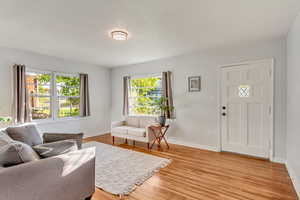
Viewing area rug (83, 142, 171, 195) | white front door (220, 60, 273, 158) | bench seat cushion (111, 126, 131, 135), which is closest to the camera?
area rug (83, 142, 171, 195)

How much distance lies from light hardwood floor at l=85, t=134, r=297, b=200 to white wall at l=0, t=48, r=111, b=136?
3029 millimetres

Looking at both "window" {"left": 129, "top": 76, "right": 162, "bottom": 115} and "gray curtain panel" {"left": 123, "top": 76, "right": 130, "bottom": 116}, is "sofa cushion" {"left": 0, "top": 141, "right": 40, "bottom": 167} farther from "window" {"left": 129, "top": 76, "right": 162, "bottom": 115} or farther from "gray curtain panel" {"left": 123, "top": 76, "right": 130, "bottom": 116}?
"gray curtain panel" {"left": 123, "top": 76, "right": 130, "bottom": 116}

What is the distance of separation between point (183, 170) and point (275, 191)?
4.12ft

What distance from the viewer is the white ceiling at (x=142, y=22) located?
192 cm

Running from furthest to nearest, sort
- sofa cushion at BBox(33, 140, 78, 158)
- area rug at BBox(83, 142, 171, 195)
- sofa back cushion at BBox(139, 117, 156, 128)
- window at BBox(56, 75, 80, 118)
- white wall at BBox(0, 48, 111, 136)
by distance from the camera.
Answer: window at BBox(56, 75, 80, 118), sofa back cushion at BBox(139, 117, 156, 128), white wall at BBox(0, 48, 111, 136), area rug at BBox(83, 142, 171, 195), sofa cushion at BBox(33, 140, 78, 158)

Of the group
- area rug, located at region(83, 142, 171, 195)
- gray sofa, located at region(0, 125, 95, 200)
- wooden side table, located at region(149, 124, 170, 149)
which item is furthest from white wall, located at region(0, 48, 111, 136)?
gray sofa, located at region(0, 125, 95, 200)

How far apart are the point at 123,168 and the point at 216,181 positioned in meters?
1.52

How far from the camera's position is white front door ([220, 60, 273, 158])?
3119 millimetres

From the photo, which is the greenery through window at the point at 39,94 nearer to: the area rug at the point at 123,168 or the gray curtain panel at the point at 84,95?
the gray curtain panel at the point at 84,95

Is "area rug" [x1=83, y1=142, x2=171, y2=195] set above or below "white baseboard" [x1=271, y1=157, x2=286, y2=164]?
below

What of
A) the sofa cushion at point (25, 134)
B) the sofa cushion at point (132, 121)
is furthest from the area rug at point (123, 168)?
the sofa cushion at point (25, 134)

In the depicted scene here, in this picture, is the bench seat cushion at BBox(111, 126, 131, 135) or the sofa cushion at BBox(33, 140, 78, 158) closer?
the sofa cushion at BBox(33, 140, 78, 158)

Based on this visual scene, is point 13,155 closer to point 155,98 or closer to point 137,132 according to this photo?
point 137,132

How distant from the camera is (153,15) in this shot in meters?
2.16
